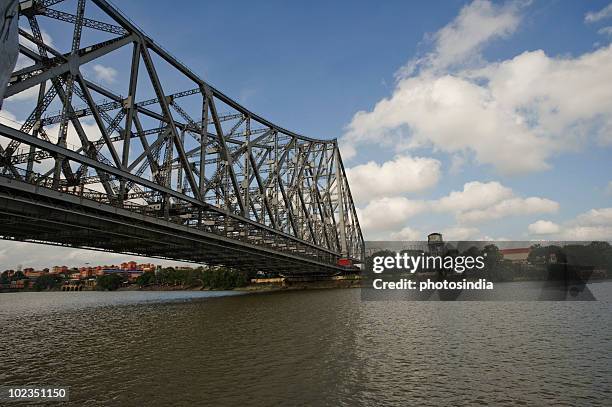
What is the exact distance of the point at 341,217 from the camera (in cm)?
10438

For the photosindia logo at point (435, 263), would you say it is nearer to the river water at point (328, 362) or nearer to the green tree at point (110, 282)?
the river water at point (328, 362)

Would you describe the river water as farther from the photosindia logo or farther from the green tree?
the green tree

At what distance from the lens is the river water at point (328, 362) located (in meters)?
12.7

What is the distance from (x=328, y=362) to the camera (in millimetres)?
16938

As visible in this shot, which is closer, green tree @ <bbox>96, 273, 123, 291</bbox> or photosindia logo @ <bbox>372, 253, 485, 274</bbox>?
photosindia logo @ <bbox>372, 253, 485, 274</bbox>

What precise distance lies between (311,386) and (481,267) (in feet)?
379

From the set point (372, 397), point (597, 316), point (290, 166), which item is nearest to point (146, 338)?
point (372, 397)

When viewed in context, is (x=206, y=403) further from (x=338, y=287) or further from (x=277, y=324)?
(x=338, y=287)

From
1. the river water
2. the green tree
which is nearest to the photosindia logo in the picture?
the river water

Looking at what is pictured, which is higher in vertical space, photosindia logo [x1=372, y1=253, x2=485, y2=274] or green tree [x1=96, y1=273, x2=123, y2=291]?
photosindia logo [x1=372, y1=253, x2=485, y2=274]

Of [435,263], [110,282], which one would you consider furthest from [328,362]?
[110,282]

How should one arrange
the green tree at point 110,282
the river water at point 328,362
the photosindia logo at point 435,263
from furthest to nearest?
1. the green tree at point 110,282
2. the photosindia logo at point 435,263
3. the river water at point 328,362

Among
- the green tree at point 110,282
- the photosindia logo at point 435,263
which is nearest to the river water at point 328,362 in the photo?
the photosindia logo at point 435,263

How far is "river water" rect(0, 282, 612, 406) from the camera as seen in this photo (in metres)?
12.7
